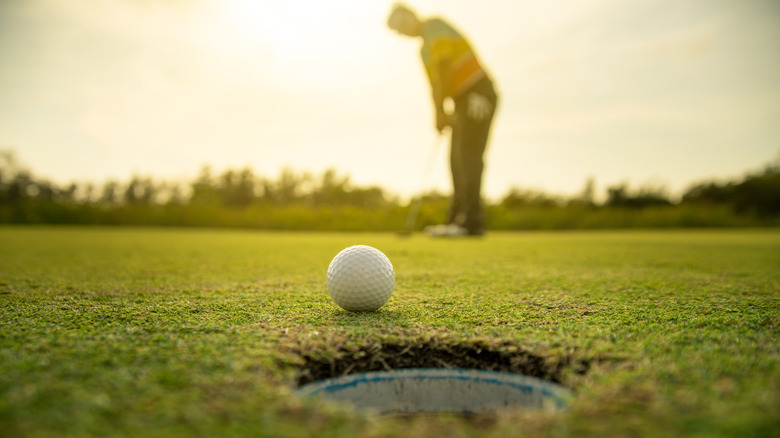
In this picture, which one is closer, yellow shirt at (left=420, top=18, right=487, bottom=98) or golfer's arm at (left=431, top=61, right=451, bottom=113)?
yellow shirt at (left=420, top=18, right=487, bottom=98)

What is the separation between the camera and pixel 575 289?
2.70 meters

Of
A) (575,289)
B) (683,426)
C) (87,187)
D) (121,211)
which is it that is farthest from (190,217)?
(683,426)

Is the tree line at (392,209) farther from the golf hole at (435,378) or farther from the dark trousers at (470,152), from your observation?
the golf hole at (435,378)

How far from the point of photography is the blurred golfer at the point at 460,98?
7254mm

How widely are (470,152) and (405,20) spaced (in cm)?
250

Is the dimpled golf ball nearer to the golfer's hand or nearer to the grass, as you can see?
the grass

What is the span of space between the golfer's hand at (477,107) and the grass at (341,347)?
15.0 ft

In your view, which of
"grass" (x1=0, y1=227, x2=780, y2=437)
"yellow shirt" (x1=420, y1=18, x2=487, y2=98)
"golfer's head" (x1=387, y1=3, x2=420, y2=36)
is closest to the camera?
"grass" (x1=0, y1=227, x2=780, y2=437)

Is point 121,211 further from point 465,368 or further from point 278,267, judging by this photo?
point 465,368

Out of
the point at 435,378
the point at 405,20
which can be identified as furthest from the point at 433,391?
the point at 405,20

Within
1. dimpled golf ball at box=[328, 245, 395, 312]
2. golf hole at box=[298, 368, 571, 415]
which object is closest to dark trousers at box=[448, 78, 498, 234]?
dimpled golf ball at box=[328, 245, 395, 312]

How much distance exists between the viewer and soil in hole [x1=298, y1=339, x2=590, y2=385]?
1380 mm

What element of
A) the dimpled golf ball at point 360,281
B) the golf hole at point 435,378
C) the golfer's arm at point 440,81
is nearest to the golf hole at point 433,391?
the golf hole at point 435,378

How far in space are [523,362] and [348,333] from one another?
1.99ft
